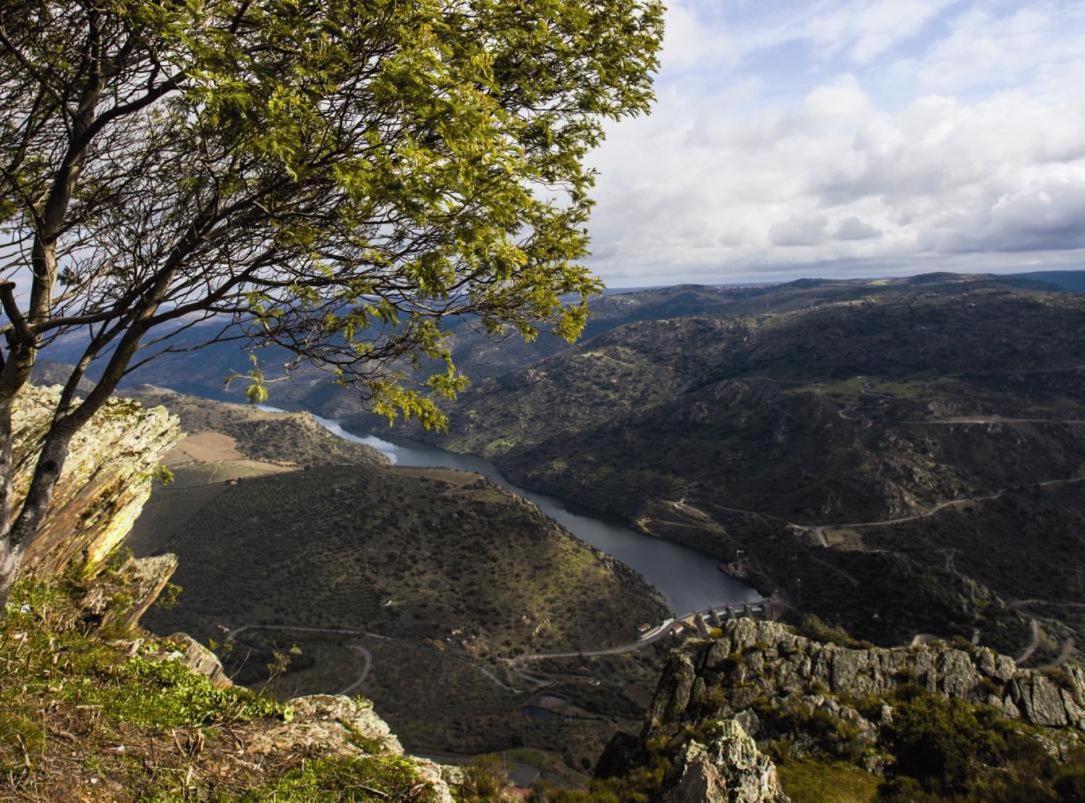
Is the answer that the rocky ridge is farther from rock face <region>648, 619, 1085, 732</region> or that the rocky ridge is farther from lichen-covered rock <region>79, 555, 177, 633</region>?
rock face <region>648, 619, 1085, 732</region>

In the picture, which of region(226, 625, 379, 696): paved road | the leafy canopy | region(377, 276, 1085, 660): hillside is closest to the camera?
the leafy canopy

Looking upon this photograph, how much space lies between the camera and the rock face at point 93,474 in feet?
31.7

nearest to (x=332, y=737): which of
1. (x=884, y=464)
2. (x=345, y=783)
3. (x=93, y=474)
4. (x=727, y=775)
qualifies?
(x=345, y=783)

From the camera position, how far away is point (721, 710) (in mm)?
17469

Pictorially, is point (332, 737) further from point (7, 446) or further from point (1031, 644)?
point (1031, 644)

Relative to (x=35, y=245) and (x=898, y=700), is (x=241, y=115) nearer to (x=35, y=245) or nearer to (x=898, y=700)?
(x=35, y=245)

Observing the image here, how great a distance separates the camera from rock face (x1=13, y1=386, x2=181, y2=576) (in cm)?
967

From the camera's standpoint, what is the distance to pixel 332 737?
6809 millimetres

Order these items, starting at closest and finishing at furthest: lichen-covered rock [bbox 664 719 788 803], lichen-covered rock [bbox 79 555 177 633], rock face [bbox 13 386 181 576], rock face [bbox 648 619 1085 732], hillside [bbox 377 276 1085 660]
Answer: lichen-covered rock [bbox 664 719 788 803]
lichen-covered rock [bbox 79 555 177 633]
rock face [bbox 13 386 181 576]
rock face [bbox 648 619 1085 732]
hillside [bbox 377 276 1085 660]

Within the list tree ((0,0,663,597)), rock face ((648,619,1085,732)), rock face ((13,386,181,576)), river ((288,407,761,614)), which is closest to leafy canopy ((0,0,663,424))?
tree ((0,0,663,597))

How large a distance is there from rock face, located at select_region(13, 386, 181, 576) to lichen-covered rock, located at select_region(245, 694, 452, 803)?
6.08 meters

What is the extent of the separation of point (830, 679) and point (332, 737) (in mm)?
17741

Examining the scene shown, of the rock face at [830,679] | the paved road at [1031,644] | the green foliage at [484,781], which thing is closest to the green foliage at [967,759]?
A: the rock face at [830,679]

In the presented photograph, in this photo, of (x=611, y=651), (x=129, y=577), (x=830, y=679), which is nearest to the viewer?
(x=129, y=577)
